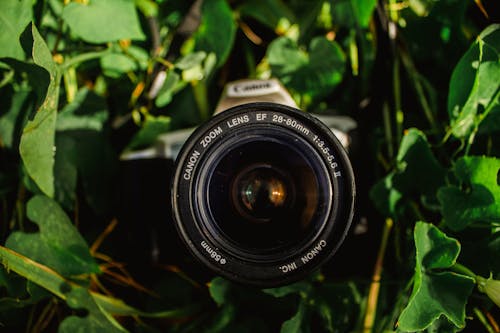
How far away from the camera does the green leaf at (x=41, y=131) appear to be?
0.42 metres

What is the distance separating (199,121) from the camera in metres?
0.64

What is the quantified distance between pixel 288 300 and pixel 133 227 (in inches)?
8.1

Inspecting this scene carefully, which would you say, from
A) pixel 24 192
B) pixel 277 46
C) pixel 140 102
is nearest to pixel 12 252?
pixel 24 192

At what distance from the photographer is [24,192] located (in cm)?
58

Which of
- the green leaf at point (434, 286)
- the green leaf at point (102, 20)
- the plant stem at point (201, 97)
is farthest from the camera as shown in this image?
the plant stem at point (201, 97)

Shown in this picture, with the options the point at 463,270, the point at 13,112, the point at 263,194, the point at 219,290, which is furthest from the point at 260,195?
the point at 13,112

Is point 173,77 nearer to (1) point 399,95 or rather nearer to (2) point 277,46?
(2) point 277,46

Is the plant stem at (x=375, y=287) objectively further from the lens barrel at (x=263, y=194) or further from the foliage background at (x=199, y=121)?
the lens barrel at (x=263, y=194)

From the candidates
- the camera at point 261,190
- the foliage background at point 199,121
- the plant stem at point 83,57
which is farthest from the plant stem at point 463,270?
the plant stem at point 83,57

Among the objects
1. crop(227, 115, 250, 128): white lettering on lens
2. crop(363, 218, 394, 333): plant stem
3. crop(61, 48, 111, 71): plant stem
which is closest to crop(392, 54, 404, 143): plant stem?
crop(363, 218, 394, 333): plant stem

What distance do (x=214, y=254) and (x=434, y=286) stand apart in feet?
0.67

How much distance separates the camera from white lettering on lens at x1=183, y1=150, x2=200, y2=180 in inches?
17.0

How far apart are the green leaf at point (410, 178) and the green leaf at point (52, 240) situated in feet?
1.07

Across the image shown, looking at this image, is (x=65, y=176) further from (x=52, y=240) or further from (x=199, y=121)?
(x=199, y=121)
